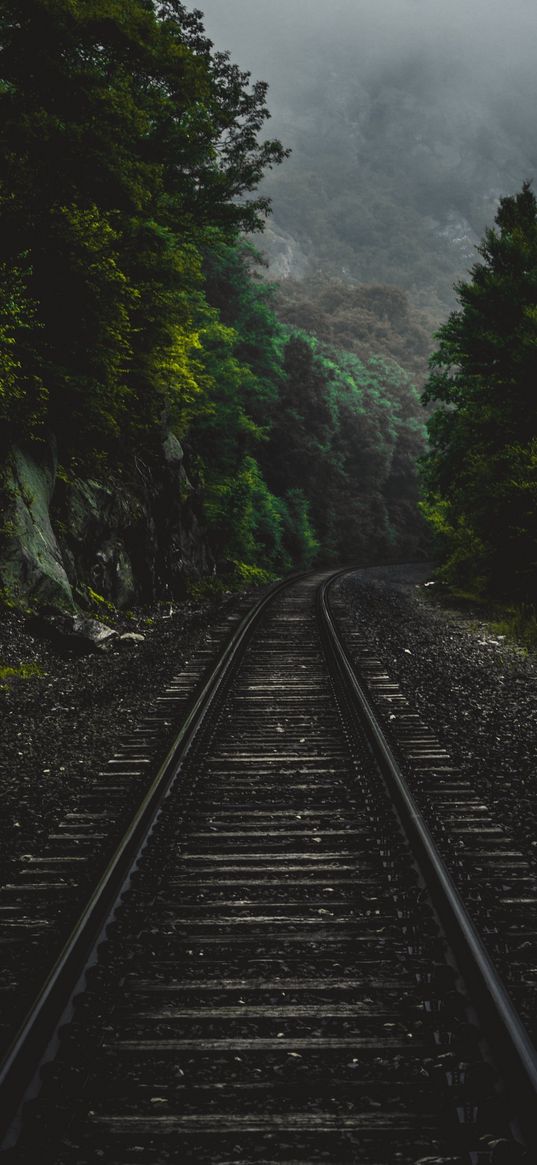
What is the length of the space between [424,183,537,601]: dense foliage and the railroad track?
12.4m

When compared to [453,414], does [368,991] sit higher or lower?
lower

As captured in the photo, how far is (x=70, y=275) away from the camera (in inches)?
450

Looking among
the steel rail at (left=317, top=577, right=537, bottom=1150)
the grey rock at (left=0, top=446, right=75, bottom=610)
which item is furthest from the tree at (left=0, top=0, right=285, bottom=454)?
the steel rail at (left=317, top=577, right=537, bottom=1150)

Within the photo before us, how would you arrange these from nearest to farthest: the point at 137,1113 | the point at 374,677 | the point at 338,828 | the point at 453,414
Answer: the point at 137,1113 < the point at 338,828 < the point at 374,677 < the point at 453,414

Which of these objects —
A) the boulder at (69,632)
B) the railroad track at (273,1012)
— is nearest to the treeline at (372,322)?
the boulder at (69,632)

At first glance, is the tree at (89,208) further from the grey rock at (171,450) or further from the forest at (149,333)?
the grey rock at (171,450)

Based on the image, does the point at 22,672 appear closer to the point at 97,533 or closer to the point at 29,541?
the point at 29,541

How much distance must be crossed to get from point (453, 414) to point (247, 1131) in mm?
20176

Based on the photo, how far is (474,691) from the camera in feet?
28.6

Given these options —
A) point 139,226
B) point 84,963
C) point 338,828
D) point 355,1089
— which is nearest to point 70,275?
point 139,226

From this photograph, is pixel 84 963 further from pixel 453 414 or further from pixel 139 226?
pixel 453 414

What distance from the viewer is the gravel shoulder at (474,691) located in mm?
5448

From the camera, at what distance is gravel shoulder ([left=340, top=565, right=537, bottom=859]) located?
545 centimetres

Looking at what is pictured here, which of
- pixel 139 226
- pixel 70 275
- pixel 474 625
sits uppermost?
pixel 139 226
